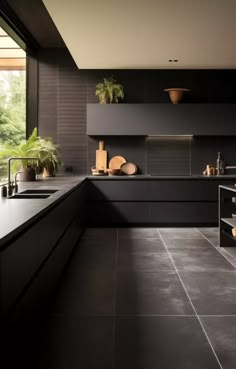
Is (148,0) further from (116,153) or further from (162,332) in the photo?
(116,153)

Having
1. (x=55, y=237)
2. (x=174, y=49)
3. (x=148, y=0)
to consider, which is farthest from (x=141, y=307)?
(x=174, y=49)

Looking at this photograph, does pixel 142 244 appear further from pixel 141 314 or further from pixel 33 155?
pixel 141 314

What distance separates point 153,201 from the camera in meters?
6.90

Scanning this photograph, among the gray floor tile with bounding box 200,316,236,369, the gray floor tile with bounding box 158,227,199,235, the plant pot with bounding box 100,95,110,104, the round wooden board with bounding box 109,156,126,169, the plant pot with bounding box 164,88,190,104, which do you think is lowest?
the gray floor tile with bounding box 200,316,236,369

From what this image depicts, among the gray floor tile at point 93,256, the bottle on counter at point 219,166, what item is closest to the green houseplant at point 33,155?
the gray floor tile at point 93,256

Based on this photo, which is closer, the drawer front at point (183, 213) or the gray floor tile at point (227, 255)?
the gray floor tile at point (227, 255)

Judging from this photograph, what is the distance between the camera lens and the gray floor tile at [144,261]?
4355 millimetres

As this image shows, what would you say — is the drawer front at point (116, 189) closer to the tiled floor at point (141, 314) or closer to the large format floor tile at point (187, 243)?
the large format floor tile at point (187, 243)

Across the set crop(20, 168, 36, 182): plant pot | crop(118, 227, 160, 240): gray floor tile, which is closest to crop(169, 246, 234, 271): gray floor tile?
crop(118, 227, 160, 240): gray floor tile

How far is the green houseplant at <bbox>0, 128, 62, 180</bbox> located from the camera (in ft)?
18.0

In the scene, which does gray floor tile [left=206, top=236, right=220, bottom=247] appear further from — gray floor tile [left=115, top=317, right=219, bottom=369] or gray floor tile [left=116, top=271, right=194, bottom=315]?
gray floor tile [left=115, top=317, right=219, bottom=369]

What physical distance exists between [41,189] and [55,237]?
0.91 m

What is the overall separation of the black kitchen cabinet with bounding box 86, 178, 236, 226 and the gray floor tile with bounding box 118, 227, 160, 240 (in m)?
0.16

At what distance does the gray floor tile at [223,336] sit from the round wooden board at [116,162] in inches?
181
